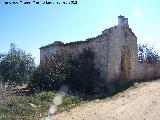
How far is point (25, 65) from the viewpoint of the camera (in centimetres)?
3203

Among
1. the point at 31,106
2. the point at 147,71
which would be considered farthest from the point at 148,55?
the point at 31,106

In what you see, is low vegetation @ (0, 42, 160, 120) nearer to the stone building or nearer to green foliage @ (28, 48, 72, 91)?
green foliage @ (28, 48, 72, 91)

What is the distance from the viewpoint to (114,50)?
1017 inches

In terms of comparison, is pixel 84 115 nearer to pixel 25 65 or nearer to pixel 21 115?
pixel 21 115

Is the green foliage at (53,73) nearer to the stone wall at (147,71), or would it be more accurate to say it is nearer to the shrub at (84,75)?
the shrub at (84,75)

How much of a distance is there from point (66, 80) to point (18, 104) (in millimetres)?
8043

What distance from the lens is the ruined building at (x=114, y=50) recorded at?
2488cm

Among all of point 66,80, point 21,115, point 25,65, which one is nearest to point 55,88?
point 66,80

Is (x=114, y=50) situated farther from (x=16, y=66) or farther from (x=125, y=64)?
(x=16, y=66)

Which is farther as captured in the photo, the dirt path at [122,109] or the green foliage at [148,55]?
the green foliage at [148,55]


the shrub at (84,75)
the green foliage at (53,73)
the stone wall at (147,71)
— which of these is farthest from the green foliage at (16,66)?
the stone wall at (147,71)

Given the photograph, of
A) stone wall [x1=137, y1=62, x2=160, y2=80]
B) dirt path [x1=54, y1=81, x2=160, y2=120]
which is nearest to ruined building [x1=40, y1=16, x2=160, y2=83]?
stone wall [x1=137, y1=62, x2=160, y2=80]

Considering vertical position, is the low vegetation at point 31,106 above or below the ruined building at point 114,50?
below

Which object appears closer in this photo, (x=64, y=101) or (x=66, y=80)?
(x=64, y=101)
